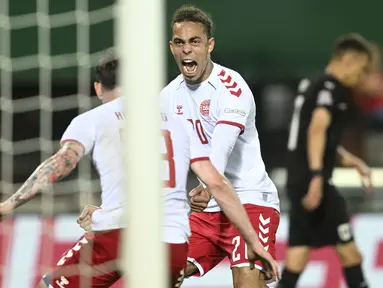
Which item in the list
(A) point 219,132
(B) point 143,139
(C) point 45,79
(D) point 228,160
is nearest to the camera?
(B) point 143,139

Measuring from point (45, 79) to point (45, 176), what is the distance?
723 centimetres

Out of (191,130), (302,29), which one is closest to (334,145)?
(191,130)

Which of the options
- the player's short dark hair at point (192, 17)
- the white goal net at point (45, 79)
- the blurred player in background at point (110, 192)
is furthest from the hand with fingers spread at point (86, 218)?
the white goal net at point (45, 79)

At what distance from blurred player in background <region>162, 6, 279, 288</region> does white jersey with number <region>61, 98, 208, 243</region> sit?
0.56 ft

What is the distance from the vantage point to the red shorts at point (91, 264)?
4102 millimetres

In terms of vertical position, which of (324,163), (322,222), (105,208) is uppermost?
(324,163)

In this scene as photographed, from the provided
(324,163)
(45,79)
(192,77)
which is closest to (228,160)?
(192,77)

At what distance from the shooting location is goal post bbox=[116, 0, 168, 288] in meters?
2.98

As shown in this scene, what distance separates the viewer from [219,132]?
13.9 ft

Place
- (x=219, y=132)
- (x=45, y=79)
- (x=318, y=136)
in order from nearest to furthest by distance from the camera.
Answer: (x=219, y=132)
(x=318, y=136)
(x=45, y=79)

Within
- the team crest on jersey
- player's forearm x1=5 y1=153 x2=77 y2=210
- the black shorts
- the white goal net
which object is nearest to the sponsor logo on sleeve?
the team crest on jersey

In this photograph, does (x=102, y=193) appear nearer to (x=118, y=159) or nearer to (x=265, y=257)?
(x=118, y=159)

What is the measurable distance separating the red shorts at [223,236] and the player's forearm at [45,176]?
0.76m

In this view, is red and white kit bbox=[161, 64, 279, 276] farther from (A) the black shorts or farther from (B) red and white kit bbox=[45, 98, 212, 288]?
(A) the black shorts
